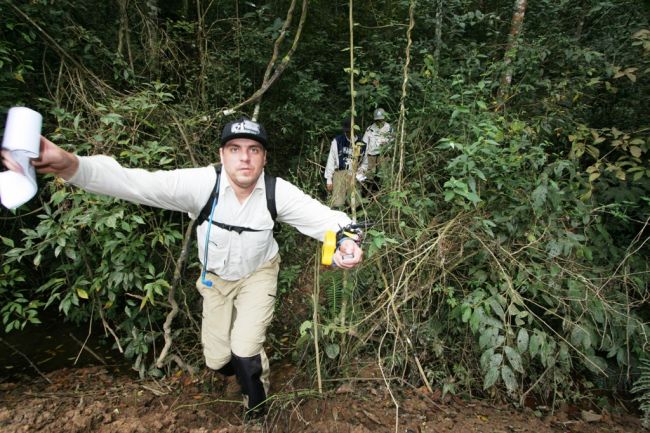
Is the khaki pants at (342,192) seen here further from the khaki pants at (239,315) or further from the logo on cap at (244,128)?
the logo on cap at (244,128)

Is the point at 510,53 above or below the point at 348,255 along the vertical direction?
above

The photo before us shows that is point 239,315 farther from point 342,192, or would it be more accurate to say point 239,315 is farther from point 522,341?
point 522,341

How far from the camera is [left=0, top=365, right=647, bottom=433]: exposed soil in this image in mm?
2406

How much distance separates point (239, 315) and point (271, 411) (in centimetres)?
77

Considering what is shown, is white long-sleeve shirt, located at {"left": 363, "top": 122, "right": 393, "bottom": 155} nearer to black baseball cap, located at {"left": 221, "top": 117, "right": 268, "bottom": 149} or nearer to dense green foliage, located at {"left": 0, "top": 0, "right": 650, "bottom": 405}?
dense green foliage, located at {"left": 0, "top": 0, "right": 650, "bottom": 405}

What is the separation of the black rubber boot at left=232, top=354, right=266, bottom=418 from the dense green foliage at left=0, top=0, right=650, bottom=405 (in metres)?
0.42

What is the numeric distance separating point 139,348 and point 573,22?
8227mm

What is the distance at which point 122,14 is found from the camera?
159 inches

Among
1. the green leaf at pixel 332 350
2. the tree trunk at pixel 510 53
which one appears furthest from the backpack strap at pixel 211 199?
the tree trunk at pixel 510 53

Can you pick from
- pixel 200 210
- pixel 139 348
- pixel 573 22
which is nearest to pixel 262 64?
pixel 200 210

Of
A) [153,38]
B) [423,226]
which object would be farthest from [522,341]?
[153,38]

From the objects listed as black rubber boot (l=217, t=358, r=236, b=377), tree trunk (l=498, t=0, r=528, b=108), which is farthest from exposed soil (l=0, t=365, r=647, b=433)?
tree trunk (l=498, t=0, r=528, b=108)

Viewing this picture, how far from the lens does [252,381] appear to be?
2654 mm

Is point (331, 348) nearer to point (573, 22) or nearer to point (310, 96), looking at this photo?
point (310, 96)
